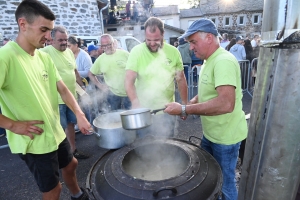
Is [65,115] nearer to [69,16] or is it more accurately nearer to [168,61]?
[168,61]

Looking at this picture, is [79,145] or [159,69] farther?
[79,145]

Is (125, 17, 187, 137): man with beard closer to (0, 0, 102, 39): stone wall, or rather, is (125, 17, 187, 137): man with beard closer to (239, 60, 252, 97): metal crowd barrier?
(239, 60, 252, 97): metal crowd barrier

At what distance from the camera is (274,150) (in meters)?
0.97

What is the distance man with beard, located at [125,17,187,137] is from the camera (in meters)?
2.34

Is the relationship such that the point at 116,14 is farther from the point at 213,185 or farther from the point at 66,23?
the point at 213,185

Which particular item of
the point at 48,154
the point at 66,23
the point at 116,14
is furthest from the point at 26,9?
the point at 116,14

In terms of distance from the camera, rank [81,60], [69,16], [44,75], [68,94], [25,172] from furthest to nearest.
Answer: [69,16] → [81,60] → [25,172] → [68,94] → [44,75]

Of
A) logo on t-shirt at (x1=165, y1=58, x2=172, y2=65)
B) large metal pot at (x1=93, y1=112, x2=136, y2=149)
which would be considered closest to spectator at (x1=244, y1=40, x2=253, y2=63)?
logo on t-shirt at (x1=165, y1=58, x2=172, y2=65)

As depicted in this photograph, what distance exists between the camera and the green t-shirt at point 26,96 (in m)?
1.60

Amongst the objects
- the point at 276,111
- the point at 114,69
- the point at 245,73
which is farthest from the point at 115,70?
the point at 245,73

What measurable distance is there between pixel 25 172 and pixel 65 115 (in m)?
1.21

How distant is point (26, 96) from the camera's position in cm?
168

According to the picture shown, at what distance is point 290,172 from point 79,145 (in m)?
3.94

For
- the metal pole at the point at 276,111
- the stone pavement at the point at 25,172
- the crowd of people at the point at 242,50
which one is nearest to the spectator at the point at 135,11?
the crowd of people at the point at 242,50
